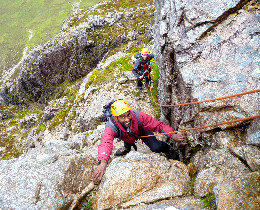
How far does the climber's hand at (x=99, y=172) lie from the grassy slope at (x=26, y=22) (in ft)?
257

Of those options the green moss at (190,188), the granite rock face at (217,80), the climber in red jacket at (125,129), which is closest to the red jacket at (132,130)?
the climber in red jacket at (125,129)

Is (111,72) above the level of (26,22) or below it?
below

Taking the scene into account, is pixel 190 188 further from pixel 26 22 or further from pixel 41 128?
pixel 26 22

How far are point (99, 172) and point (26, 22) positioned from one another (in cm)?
11446

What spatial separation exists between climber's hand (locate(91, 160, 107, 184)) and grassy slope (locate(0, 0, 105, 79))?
78.3 meters

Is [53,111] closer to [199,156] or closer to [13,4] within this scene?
[199,156]

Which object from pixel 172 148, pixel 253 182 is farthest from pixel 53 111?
pixel 253 182

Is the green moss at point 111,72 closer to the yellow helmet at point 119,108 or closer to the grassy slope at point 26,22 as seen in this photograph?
the yellow helmet at point 119,108

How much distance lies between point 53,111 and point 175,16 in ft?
76.9

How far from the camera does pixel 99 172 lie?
600 cm

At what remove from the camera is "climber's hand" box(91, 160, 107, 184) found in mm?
5965

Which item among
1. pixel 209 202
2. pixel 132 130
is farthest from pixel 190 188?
pixel 132 130

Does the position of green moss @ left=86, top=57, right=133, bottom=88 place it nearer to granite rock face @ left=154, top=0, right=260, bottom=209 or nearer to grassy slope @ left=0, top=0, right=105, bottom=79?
granite rock face @ left=154, top=0, right=260, bottom=209

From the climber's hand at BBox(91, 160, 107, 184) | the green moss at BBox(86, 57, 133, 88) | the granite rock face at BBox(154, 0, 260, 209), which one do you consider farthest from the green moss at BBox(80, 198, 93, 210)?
the green moss at BBox(86, 57, 133, 88)
